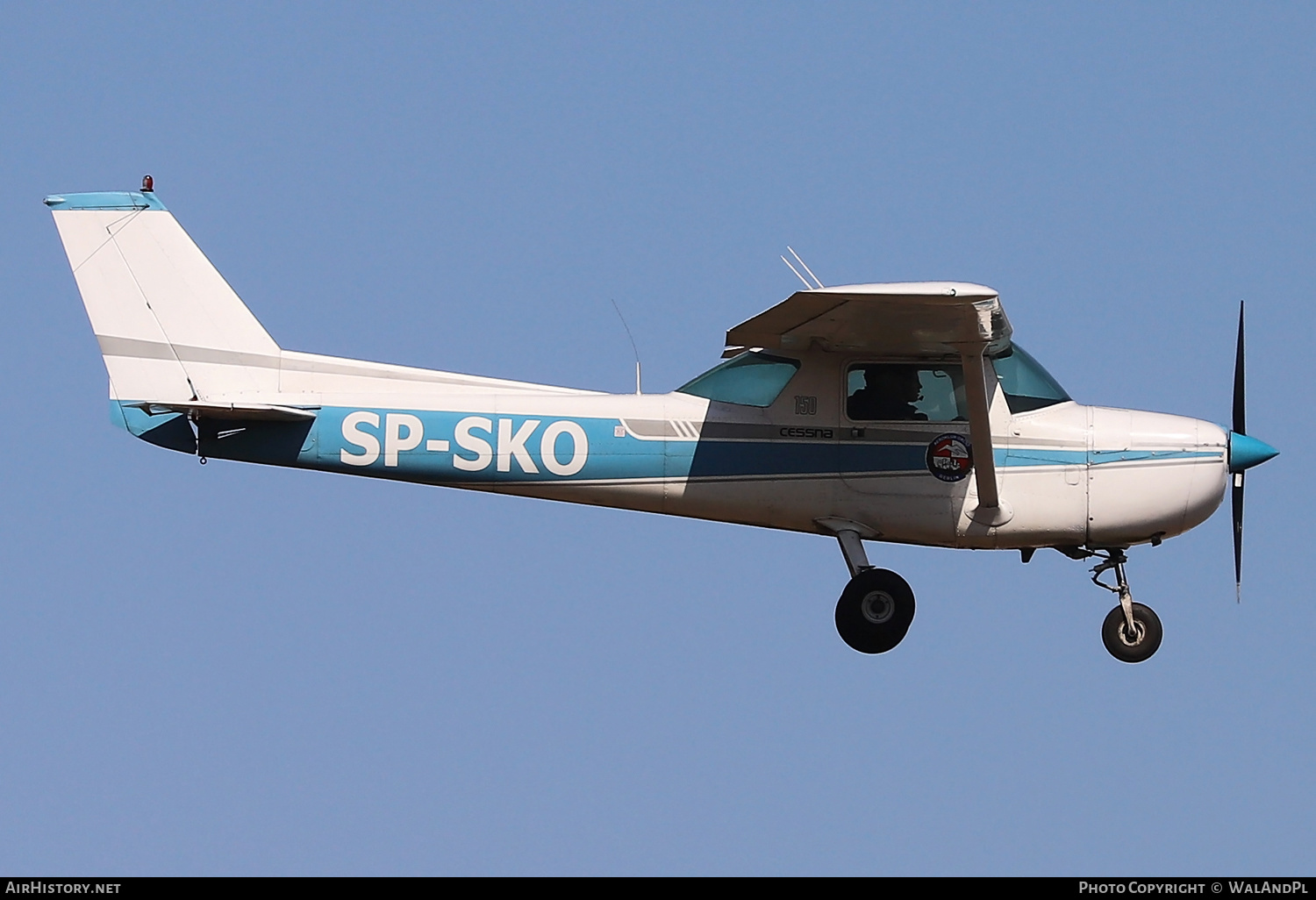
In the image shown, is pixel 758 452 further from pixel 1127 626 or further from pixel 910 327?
pixel 1127 626

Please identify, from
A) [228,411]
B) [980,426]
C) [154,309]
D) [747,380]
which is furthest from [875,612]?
[154,309]

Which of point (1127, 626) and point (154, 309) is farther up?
point (154, 309)

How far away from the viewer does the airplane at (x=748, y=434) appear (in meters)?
15.6

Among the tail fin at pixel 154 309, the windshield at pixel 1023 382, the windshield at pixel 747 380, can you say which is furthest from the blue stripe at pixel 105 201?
the windshield at pixel 1023 382

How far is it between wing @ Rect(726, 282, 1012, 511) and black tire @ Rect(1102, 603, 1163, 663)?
1.37m

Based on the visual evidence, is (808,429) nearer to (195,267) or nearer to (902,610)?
(902,610)

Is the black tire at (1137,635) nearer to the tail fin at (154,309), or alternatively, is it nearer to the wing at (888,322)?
the wing at (888,322)

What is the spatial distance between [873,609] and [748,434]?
5.43 feet

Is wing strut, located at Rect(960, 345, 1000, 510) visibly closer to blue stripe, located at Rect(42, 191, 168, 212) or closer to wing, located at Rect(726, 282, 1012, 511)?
wing, located at Rect(726, 282, 1012, 511)

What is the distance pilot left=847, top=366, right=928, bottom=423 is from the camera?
51.3 ft

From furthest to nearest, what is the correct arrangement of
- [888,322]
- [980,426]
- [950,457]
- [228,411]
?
[950,457]
[228,411]
[980,426]
[888,322]

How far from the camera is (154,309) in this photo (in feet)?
51.7

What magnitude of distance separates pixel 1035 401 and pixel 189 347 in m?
6.58

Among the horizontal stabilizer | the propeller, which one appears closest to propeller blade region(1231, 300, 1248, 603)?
the propeller
